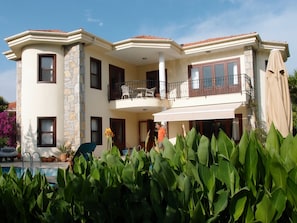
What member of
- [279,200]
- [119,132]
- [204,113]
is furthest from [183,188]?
[119,132]

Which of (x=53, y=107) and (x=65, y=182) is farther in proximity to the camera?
(x=53, y=107)

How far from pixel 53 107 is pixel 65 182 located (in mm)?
19721

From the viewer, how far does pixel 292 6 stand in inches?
613

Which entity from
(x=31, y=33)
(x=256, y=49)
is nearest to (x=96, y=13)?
(x=31, y=33)

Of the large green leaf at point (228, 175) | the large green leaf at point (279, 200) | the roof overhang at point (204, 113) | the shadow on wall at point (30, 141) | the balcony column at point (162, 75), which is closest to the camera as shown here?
the large green leaf at point (279, 200)

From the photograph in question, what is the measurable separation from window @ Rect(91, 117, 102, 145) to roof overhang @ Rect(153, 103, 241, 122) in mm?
4786

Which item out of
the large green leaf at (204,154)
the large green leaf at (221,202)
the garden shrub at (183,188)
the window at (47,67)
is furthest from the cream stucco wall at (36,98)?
the large green leaf at (221,202)

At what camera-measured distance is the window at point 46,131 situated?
73.4 ft

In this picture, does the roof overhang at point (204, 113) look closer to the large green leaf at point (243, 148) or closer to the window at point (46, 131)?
the window at point (46, 131)

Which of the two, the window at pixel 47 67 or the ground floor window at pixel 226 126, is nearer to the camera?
A: the window at pixel 47 67

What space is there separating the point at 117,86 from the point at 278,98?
1769 centimetres

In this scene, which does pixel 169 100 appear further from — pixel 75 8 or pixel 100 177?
pixel 100 177

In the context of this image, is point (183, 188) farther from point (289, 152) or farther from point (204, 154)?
point (289, 152)

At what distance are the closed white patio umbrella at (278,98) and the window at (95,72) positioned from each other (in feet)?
51.9
